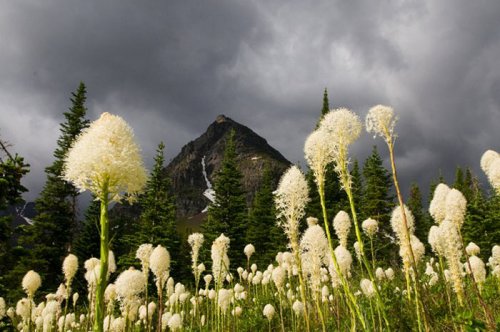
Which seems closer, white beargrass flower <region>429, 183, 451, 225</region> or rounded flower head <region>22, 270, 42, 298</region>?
white beargrass flower <region>429, 183, 451, 225</region>

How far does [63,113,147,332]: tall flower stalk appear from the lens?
7.91 ft

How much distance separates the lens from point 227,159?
3628 centimetres

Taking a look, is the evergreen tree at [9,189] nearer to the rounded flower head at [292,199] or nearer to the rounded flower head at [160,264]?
the rounded flower head at [160,264]

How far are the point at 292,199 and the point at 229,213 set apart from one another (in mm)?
30514

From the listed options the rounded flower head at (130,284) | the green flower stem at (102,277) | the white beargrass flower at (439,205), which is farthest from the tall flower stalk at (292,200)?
the rounded flower head at (130,284)

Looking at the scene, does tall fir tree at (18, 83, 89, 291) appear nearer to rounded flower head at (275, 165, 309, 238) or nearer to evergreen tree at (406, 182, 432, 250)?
rounded flower head at (275, 165, 309, 238)

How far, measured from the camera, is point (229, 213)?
33906 millimetres

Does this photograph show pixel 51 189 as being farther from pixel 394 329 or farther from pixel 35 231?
pixel 394 329

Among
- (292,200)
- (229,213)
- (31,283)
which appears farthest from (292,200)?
(229,213)

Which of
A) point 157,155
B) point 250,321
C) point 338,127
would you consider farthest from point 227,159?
point 338,127

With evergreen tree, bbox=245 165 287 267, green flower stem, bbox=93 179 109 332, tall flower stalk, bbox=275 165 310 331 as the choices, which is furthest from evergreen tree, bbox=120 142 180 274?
green flower stem, bbox=93 179 109 332

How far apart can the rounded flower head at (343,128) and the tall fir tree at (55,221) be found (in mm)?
28676

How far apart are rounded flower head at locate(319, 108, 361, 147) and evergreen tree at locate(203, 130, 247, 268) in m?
27.9

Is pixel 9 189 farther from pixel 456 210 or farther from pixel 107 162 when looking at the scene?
pixel 456 210
